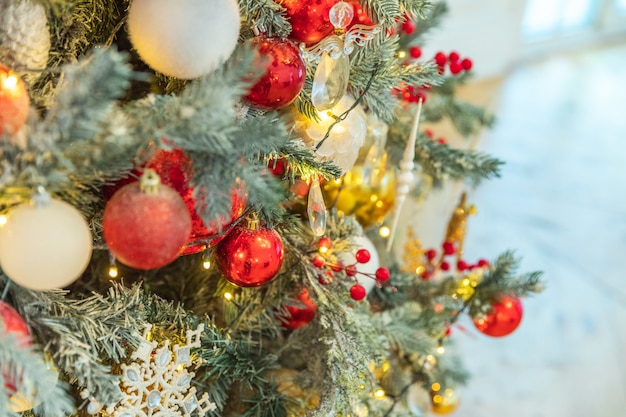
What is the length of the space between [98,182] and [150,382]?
17 cm

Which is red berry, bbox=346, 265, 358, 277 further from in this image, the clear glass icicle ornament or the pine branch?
the pine branch

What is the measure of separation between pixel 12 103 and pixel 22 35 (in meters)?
0.06

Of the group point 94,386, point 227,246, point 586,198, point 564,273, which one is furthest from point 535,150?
point 94,386

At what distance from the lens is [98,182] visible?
43cm

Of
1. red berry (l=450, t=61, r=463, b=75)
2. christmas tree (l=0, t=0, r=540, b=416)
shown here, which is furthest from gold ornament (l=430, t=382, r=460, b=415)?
red berry (l=450, t=61, r=463, b=75)

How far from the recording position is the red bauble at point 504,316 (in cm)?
74

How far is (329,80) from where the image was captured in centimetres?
50

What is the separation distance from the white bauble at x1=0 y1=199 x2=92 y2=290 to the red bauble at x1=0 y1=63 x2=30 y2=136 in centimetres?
5

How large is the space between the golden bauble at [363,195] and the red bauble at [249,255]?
0.57 ft

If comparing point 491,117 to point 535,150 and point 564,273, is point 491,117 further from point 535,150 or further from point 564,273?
point 535,150

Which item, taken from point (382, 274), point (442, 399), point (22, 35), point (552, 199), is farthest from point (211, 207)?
point (552, 199)

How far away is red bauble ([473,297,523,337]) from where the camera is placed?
74 centimetres

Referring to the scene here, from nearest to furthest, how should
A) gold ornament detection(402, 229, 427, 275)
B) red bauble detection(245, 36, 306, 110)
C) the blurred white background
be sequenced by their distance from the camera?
red bauble detection(245, 36, 306, 110), gold ornament detection(402, 229, 427, 275), the blurred white background

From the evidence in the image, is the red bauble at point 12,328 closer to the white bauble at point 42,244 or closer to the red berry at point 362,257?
the white bauble at point 42,244
